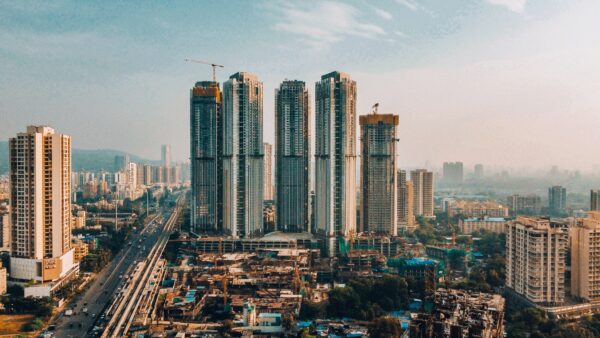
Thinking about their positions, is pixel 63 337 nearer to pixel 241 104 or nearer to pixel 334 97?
pixel 241 104

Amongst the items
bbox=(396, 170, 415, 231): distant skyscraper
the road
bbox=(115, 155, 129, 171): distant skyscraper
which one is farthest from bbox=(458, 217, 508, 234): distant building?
bbox=(115, 155, 129, 171): distant skyscraper

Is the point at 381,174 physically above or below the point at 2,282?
above

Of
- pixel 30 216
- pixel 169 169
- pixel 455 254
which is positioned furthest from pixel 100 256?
pixel 169 169

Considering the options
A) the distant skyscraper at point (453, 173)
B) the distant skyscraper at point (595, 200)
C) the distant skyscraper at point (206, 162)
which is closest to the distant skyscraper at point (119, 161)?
the distant skyscraper at point (453, 173)

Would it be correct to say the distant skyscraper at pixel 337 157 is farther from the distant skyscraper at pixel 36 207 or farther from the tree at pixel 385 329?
the distant skyscraper at pixel 36 207

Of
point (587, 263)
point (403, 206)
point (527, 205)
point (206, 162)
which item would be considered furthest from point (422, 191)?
point (587, 263)

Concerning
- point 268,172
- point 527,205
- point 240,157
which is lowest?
point 527,205

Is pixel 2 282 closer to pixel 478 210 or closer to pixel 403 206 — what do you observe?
pixel 403 206
